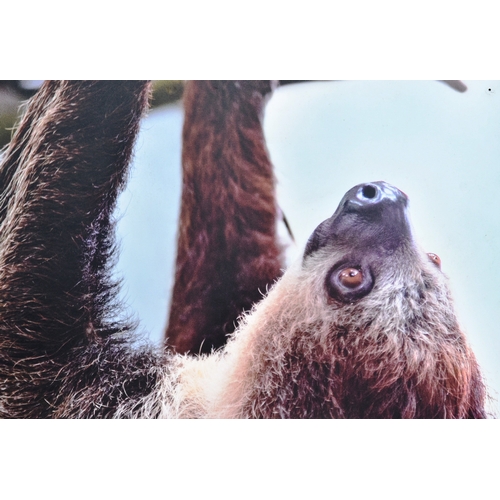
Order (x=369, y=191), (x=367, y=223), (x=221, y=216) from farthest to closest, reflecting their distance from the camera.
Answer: (x=221, y=216) → (x=369, y=191) → (x=367, y=223)

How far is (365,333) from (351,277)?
235mm

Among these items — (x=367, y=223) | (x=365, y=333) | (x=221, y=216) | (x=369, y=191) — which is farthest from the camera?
(x=221, y=216)

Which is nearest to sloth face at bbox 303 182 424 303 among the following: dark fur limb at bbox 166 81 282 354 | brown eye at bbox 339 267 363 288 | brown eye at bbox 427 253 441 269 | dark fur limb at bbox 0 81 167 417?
brown eye at bbox 339 267 363 288

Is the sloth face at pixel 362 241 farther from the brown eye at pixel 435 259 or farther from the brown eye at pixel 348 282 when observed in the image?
the brown eye at pixel 435 259

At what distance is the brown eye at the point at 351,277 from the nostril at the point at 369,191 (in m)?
0.35

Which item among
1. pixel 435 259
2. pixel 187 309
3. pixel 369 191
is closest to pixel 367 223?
pixel 369 191

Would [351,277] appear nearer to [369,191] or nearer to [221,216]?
[369,191]

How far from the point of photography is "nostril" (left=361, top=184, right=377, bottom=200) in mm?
2127

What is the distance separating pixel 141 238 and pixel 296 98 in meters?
0.98

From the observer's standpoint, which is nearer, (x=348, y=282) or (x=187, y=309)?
(x=348, y=282)

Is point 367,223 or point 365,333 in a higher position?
point 367,223

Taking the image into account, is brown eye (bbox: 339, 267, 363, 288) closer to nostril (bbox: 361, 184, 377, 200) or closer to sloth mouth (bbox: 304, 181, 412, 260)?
sloth mouth (bbox: 304, 181, 412, 260)

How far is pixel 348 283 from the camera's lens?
2.00 meters
